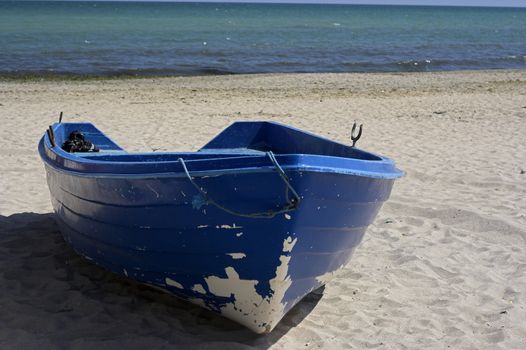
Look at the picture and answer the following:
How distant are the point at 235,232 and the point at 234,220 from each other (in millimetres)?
Result: 77

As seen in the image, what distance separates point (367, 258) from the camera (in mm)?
5414

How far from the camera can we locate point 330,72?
21.2 metres

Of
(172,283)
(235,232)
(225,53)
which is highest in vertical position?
(235,232)

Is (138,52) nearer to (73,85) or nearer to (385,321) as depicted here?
(73,85)

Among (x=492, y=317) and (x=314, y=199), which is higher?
(x=314, y=199)

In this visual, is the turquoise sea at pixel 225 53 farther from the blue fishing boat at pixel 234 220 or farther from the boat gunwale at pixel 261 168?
the blue fishing boat at pixel 234 220

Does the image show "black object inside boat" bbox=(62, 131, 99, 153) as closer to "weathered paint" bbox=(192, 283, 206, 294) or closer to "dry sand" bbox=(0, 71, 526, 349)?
"dry sand" bbox=(0, 71, 526, 349)

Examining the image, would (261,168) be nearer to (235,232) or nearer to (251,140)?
(235,232)

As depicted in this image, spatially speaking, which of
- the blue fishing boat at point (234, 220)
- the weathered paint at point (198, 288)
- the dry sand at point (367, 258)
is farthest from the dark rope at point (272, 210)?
the dry sand at point (367, 258)

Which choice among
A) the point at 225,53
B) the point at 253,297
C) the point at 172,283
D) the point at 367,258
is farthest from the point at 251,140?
the point at 225,53

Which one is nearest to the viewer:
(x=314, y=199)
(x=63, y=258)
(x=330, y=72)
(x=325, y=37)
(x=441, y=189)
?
(x=314, y=199)

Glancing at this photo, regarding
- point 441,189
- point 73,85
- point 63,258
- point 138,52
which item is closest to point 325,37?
point 138,52

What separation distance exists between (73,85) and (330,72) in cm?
837

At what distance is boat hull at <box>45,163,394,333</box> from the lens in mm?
3521
